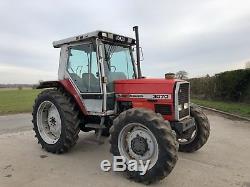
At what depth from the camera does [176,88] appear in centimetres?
530

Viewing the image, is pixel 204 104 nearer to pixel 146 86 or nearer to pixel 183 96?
pixel 183 96

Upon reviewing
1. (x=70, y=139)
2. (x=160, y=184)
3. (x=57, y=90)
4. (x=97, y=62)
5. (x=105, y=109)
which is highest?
(x=97, y=62)

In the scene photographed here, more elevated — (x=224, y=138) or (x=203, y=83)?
(x=203, y=83)

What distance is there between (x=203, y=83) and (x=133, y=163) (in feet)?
61.5

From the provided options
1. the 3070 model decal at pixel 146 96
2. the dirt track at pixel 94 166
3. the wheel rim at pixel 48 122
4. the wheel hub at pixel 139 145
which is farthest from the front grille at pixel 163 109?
the wheel rim at pixel 48 122

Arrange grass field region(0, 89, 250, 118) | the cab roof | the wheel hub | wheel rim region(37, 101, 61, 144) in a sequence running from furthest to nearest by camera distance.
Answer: grass field region(0, 89, 250, 118) → wheel rim region(37, 101, 61, 144) → the cab roof → the wheel hub

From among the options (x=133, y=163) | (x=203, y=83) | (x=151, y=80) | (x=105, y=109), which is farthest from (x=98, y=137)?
(x=203, y=83)

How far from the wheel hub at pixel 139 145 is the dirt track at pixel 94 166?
520 mm

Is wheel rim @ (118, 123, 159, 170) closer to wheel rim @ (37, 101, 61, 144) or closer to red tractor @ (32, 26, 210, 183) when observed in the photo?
red tractor @ (32, 26, 210, 183)

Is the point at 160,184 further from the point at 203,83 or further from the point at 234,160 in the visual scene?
the point at 203,83

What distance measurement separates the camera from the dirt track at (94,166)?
471 cm

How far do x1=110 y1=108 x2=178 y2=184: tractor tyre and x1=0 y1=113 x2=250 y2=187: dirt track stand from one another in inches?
10.9

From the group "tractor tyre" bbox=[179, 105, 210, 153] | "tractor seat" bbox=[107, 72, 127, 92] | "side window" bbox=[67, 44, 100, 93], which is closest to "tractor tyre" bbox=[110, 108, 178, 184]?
"tractor seat" bbox=[107, 72, 127, 92]

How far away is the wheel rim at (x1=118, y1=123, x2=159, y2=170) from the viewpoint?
4898mm
